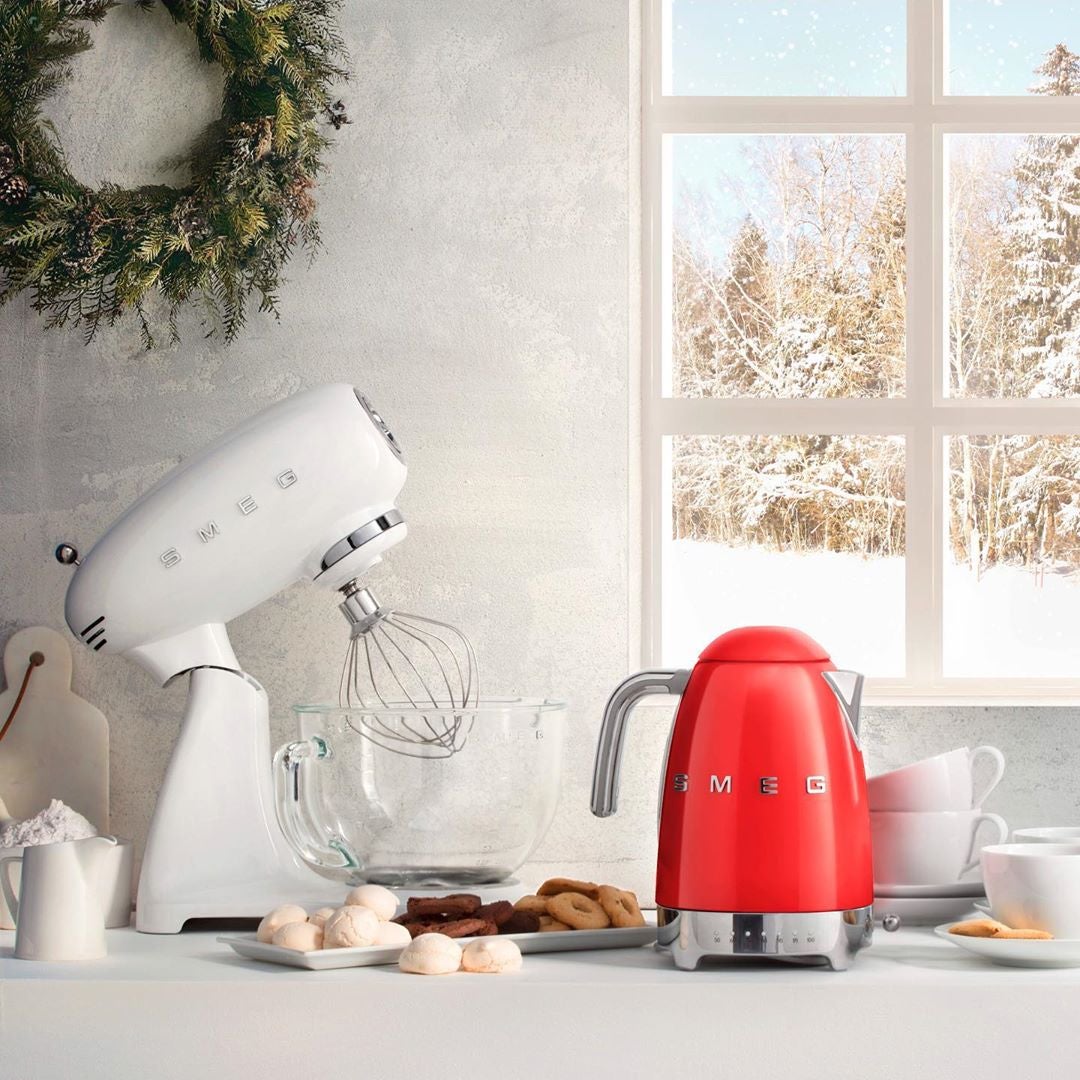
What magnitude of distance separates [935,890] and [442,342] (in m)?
0.80

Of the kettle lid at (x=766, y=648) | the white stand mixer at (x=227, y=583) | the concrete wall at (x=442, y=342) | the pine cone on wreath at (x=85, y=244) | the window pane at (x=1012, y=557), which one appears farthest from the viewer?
the window pane at (x=1012, y=557)

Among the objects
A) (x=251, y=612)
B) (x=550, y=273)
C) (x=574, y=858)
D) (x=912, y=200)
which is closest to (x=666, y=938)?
(x=574, y=858)

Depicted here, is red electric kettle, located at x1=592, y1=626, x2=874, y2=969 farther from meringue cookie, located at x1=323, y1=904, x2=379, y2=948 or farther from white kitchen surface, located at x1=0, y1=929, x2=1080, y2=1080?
meringue cookie, located at x1=323, y1=904, x2=379, y2=948

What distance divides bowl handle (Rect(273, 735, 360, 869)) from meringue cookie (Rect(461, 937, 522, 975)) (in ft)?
0.73

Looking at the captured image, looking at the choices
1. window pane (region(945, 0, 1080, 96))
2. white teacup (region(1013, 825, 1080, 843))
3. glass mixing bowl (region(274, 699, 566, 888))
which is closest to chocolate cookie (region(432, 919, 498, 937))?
glass mixing bowl (region(274, 699, 566, 888))

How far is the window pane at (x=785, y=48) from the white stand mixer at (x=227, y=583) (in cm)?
74

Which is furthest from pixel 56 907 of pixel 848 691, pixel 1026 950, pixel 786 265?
pixel 786 265

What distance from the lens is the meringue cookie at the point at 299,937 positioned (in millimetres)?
1074

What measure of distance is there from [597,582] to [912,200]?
0.64 meters

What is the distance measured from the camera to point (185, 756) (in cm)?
125

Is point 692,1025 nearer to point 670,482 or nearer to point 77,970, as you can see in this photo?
point 77,970

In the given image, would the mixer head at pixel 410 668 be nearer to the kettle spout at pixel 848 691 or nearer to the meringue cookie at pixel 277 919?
the meringue cookie at pixel 277 919

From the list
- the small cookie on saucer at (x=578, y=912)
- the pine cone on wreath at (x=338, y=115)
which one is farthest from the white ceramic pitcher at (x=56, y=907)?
the pine cone on wreath at (x=338, y=115)

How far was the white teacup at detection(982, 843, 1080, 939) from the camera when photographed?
106cm
